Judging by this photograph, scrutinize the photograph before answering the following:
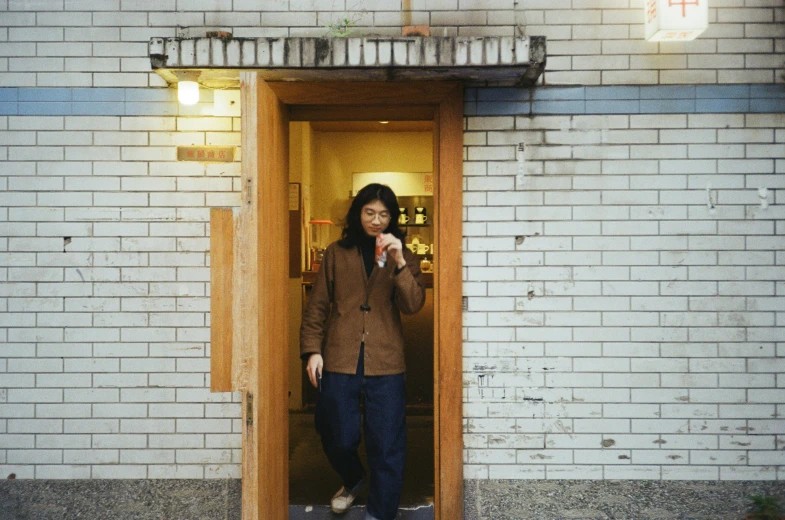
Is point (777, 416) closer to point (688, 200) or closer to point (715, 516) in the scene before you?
point (715, 516)

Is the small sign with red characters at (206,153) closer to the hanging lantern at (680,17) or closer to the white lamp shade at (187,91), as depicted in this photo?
the white lamp shade at (187,91)

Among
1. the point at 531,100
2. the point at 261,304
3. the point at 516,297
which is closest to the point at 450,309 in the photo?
the point at 516,297

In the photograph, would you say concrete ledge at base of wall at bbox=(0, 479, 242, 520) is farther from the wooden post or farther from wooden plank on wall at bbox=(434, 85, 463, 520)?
wooden plank on wall at bbox=(434, 85, 463, 520)

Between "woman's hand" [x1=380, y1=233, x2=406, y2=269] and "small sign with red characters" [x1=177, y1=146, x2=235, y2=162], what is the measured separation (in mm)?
1379

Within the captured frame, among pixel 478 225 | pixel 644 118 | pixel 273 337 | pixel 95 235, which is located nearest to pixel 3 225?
pixel 95 235

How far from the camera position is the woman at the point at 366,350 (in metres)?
4.27

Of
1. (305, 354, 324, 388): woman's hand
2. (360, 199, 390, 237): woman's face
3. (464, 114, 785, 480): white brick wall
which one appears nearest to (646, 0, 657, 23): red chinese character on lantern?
(464, 114, 785, 480): white brick wall

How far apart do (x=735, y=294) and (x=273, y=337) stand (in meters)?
3.35

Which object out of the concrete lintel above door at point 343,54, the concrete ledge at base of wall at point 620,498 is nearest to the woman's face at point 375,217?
the concrete lintel above door at point 343,54

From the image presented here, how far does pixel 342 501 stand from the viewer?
182 inches

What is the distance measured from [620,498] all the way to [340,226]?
4.88m

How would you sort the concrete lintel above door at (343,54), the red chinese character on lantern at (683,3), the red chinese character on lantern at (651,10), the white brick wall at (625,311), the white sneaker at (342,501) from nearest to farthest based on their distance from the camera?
the concrete lintel above door at (343,54) < the red chinese character on lantern at (683,3) < the red chinese character on lantern at (651,10) < the white brick wall at (625,311) < the white sneaker at (342,501)

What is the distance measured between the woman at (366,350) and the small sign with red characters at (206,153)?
1015 mm

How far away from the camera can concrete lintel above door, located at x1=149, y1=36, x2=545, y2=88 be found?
3.86 meters
